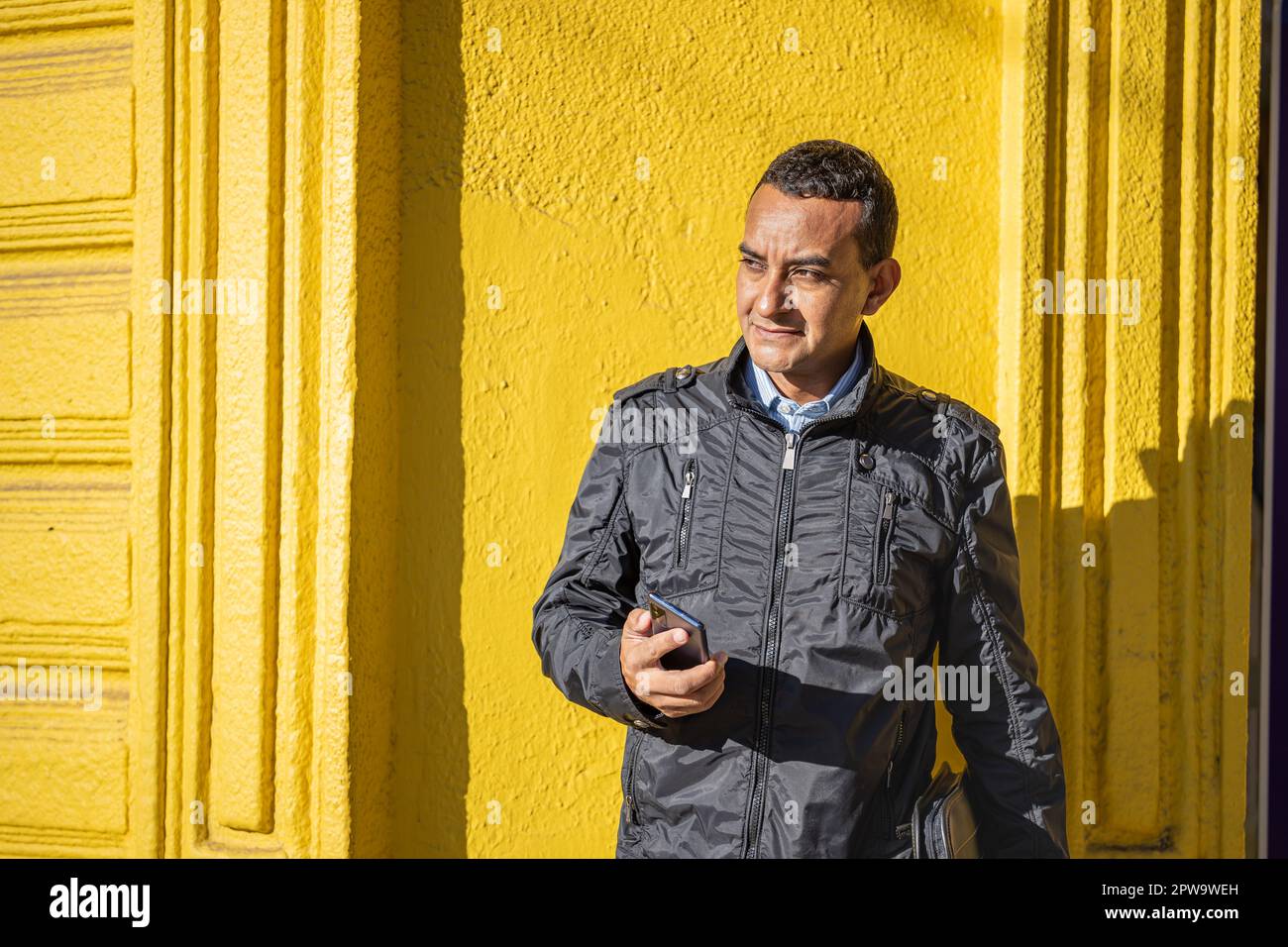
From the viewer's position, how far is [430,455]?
98.8 inches

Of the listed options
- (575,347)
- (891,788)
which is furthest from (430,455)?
(891,788)

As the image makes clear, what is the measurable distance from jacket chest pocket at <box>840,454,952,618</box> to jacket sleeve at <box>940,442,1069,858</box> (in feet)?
0.19

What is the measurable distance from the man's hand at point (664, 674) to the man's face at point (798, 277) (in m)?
0.51

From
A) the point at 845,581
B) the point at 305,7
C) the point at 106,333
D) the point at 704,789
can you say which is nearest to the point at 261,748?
the point at 106,333

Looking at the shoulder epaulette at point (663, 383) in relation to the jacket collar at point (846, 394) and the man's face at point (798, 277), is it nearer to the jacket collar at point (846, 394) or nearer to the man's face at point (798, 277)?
the jacket collar at point (846, 394)

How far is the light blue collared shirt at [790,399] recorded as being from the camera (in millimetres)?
1755

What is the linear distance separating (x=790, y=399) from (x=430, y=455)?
1.10m

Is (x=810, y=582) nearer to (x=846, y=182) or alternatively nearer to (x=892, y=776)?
(x=892, y=776)

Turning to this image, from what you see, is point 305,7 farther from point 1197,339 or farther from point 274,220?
point 1197,339

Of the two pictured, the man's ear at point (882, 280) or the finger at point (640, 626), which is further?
the man's ear at point (882, 280)

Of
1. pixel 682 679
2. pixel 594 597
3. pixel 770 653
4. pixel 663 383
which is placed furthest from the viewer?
pixel 663 383

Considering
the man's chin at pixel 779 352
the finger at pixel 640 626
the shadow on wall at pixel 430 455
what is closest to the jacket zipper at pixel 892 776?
the finger at pixel 640 626

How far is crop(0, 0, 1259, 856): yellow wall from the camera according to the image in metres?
2.44

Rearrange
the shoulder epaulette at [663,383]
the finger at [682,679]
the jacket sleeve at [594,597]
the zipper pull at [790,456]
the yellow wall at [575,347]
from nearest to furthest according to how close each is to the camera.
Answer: the finger at [682,679], the jacket sleeve at [594,597], the zipper pull at [790,456], the shoulder epaulette at [663,383], the yellow wall at [575,347]
